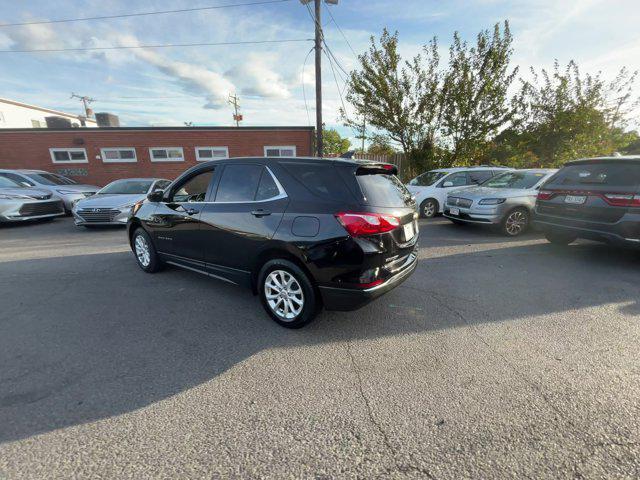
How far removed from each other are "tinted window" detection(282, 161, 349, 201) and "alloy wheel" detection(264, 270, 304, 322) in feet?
2.96

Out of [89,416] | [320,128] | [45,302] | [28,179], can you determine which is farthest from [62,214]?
[89,416]

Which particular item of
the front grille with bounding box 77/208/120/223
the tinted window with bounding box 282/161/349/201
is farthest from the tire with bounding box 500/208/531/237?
the front grille with bounding box 77/208/120/223

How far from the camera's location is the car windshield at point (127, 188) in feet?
29.2

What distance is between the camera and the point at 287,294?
3105 mm

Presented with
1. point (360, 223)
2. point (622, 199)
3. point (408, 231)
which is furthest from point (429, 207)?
point (360, 223)

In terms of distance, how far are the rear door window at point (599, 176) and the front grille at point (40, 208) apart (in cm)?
1310

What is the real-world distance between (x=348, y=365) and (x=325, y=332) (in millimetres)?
553

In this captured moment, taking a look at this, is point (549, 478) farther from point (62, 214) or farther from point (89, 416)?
point (62, 214)

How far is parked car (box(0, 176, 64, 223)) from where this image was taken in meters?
8.39

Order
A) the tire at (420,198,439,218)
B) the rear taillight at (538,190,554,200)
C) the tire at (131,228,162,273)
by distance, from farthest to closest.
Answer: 1. the tire at (420,198,439,218)
2. the rear taillight at (538,190,554,200)
3. the tire at (131,228,162,273)

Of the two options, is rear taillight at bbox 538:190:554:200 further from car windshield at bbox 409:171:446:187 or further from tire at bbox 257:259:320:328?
tire at bbox 257:259:320:328

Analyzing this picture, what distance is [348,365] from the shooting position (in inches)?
101

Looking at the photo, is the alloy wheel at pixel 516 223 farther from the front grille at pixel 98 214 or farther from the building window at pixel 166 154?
the building window at pixel 166 154

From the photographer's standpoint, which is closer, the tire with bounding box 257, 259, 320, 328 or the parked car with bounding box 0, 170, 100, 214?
the tire with bounding box 257, 259, 320, 328
